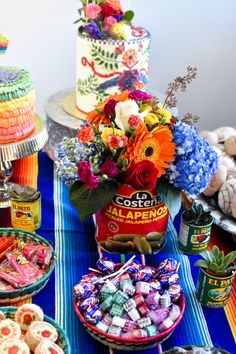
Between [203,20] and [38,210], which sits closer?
[38,210]

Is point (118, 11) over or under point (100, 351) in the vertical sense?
over

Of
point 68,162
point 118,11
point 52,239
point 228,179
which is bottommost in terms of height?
point 52,239

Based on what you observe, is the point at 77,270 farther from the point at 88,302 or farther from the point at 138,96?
the point at 138,96

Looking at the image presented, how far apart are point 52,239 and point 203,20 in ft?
3.60

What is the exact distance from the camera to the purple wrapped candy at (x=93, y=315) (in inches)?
32.2

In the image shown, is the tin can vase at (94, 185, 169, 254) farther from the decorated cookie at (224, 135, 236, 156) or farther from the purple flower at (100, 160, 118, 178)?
the decorated cookie at (224, 135, 236, 156)

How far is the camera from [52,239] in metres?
1.10

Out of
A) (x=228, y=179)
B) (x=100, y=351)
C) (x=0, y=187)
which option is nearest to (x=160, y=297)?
(x=100, y=351)

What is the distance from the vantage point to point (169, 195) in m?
0.95

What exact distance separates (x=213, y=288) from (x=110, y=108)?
383mm

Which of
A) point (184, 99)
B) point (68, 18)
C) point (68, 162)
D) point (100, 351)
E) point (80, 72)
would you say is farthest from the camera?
point (184, 99)

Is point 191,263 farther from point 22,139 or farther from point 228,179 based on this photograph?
point 22,139

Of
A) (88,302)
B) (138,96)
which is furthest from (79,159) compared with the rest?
(88,302)

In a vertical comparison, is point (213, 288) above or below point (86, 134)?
below
